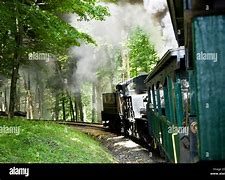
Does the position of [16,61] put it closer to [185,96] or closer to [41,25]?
[41,25]

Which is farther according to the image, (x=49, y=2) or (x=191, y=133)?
(x=49, y=2)

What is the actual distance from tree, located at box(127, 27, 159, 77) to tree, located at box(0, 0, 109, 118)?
14.3 inches

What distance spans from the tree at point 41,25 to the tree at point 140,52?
363 mm

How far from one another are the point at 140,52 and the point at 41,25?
1.08m

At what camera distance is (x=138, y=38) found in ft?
12.1

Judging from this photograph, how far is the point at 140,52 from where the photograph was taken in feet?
12.3

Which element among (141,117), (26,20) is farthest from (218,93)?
(141,117)

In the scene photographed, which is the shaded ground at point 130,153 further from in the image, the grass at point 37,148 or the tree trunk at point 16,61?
the tree trunk at point 16,61

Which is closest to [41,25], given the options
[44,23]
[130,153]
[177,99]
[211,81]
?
[44,23]

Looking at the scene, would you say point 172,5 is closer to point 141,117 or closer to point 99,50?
point 99,50

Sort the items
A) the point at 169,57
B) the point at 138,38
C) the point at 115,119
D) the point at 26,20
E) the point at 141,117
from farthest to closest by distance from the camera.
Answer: the point at 115,119 < the point at 141,117 < the point at 26,20 < the point at 138,38 < the point at 169,57

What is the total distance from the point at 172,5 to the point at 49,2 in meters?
1.62

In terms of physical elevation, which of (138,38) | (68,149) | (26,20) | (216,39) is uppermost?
(26,20)

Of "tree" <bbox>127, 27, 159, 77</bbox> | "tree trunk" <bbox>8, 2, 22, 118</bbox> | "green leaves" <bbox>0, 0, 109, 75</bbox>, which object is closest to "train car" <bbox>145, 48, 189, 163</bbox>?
"tree" <bbox>127, 27, 159, 77</bbox>
